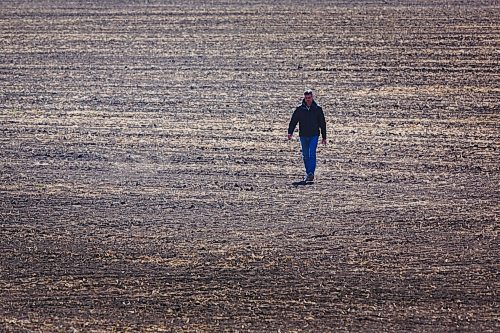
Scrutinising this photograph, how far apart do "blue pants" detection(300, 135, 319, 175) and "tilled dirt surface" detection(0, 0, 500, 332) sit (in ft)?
0.93

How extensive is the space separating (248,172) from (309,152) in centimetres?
104

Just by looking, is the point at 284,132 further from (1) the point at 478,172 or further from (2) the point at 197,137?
(1) the point at 478,172

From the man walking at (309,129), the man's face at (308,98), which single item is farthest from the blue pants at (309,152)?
the man's face at (308,98)

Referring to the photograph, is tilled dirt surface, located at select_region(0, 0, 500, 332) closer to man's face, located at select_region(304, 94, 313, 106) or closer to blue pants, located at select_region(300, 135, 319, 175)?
blue pants, located at select_region(300, 135, 319, 175)

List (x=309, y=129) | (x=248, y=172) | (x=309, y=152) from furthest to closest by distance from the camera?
(x=248, y=172) → (x=309, y=152) → (x=309, y=129)

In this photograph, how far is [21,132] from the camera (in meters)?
20.0

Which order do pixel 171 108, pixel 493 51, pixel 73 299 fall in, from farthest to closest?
pixel 493 51 → pixel 171 108 → pixel 73 299

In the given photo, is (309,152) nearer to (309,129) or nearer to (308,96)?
(309,129)

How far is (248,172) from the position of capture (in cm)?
1711

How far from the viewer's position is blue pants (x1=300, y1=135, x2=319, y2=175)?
650 inches

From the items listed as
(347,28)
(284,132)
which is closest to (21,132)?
(284,132)

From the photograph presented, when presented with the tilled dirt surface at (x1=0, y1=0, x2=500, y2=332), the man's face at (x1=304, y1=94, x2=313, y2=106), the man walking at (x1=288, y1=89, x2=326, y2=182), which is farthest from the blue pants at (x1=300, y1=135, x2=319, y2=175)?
the man's face at (x1=304, y1=94, x2=313, y2=106)

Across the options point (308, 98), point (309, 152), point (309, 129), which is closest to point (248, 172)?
A: point (309, 152)

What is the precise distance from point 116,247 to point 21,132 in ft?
22.6
